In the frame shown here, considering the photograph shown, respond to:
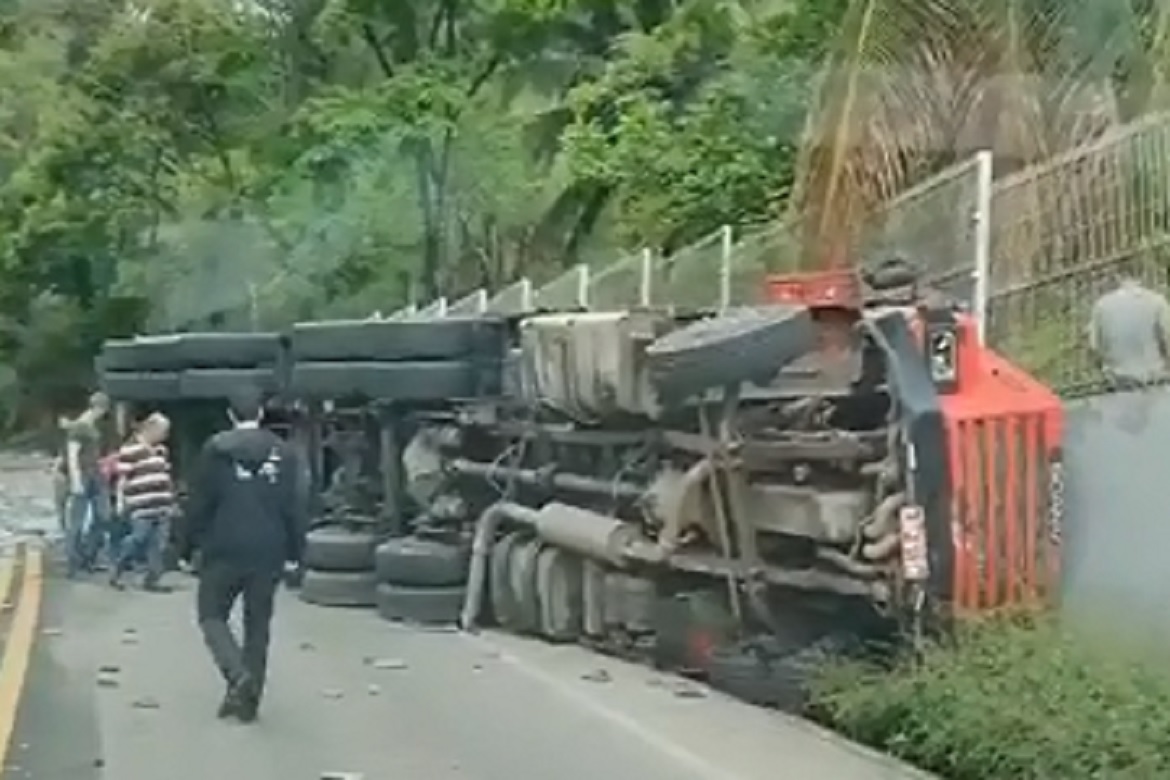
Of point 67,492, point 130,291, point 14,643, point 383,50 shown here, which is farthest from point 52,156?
point 14,643

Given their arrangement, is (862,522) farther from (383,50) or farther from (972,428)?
(383,50)

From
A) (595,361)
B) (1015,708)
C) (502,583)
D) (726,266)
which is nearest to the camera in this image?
(1015,708)

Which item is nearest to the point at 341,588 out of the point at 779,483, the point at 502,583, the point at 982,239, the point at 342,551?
the point at 342,551

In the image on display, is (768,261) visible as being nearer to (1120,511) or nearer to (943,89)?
(943,89)

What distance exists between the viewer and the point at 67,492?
24.1m

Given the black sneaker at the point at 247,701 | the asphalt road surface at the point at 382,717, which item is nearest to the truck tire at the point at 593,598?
the asphalt road surface at the point at 382,717

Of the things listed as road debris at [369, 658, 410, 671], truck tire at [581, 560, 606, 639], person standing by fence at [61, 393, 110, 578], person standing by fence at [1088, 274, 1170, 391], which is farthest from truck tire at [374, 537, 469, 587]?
person standing by fence at [1088, 274, 1170, 391]

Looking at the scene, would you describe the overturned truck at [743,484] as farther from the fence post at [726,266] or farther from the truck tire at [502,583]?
the fence post at [726,266]

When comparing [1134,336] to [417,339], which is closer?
[1134,336]

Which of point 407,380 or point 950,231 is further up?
point 950,231

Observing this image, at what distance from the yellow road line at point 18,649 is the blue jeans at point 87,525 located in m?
0.39

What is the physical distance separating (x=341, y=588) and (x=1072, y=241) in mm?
7993

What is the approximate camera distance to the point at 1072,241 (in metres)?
12.6

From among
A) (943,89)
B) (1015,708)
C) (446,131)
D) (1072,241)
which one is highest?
(446,131)
